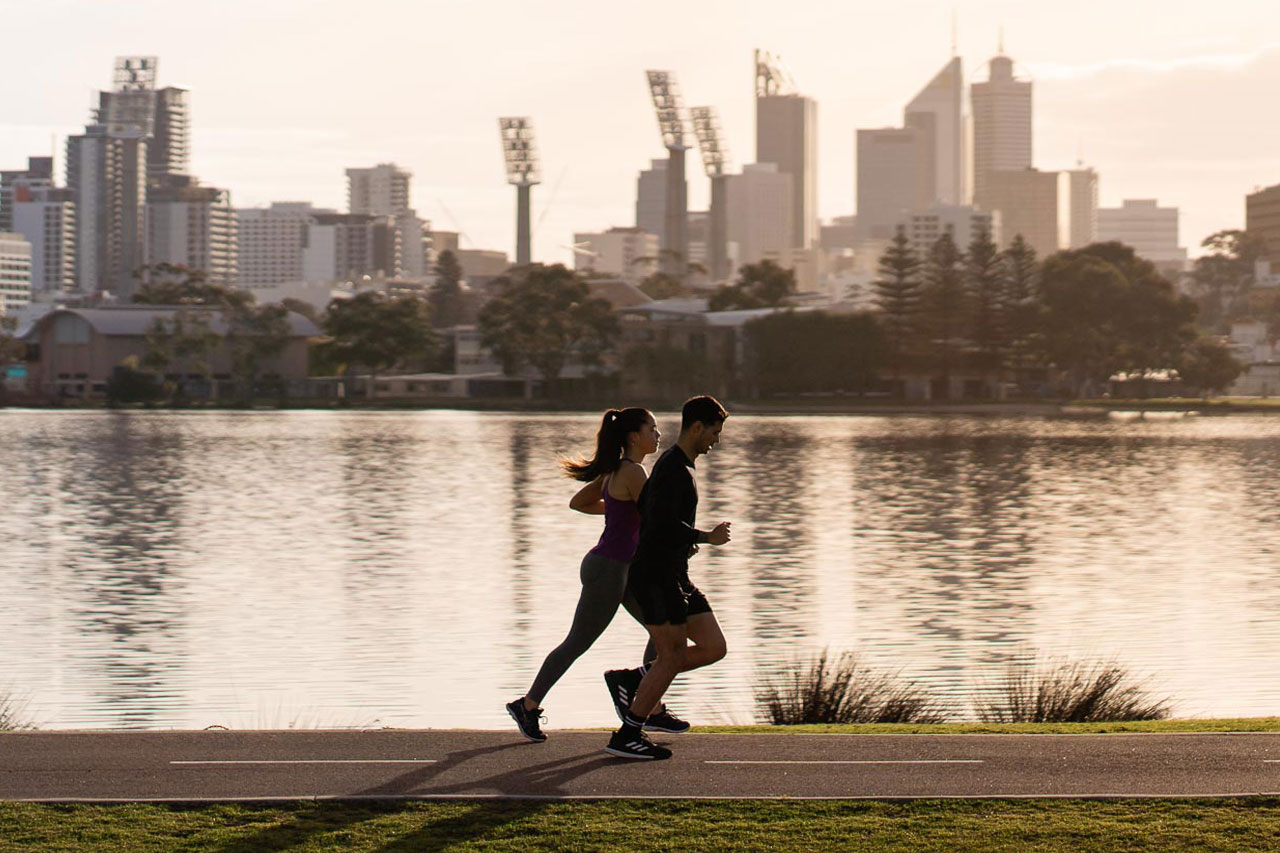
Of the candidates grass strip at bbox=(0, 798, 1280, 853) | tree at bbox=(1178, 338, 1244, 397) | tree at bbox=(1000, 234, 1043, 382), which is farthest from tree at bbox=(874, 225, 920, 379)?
grass strip at bbox=(0, 798, 1280, 853)

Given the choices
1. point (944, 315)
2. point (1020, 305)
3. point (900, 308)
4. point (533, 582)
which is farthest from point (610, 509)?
point (1020, 305)

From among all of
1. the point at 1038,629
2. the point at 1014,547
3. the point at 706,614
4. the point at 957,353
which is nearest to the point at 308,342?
the point at 957,353

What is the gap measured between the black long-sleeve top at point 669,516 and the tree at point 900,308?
5039 inches

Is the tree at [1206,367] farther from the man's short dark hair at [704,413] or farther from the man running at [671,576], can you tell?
the man's short dark hair at [704,413]

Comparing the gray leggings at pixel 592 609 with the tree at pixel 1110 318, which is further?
the tree at pixel 1110 318

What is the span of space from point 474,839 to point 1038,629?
1698 cm

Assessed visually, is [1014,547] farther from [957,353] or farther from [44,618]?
[957,353]

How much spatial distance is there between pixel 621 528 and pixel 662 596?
0.45 m

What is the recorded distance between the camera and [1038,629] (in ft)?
82.1

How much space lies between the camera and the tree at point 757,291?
165 metres

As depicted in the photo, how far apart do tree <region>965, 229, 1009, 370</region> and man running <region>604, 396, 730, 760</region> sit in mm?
129072

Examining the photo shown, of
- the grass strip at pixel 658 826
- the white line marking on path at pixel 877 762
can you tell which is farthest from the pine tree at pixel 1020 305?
the grass strip at pixel 658 826

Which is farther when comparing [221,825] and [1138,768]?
[1138,768]

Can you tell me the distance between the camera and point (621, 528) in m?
11.0
